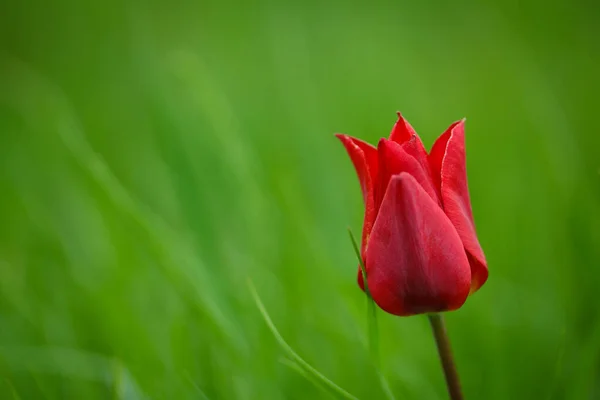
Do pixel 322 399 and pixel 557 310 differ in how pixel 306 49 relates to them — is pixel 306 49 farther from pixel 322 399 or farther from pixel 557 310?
pixel 322 399

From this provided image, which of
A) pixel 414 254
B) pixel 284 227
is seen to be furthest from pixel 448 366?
pixel 284 227

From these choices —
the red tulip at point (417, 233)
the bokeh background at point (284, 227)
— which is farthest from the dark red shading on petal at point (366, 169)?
the bokeh background at point (284, 227)

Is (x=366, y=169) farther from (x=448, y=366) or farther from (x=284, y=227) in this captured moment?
(x=284, y=227)

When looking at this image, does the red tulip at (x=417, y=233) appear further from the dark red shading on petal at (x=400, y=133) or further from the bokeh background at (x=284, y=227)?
the bokeh background at (x=284, y=227)

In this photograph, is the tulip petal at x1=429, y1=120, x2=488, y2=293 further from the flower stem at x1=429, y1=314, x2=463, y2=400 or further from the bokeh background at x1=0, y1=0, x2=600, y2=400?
the bokeh background at x1=0, y1=0, x2=600, y2=400

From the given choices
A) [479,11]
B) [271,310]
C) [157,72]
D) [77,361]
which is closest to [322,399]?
[271,310]

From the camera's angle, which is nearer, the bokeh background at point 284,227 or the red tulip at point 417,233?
the red tulip at point 417,233

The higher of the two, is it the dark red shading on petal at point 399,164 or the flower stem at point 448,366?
the dark red shading on petal at point 399,164
